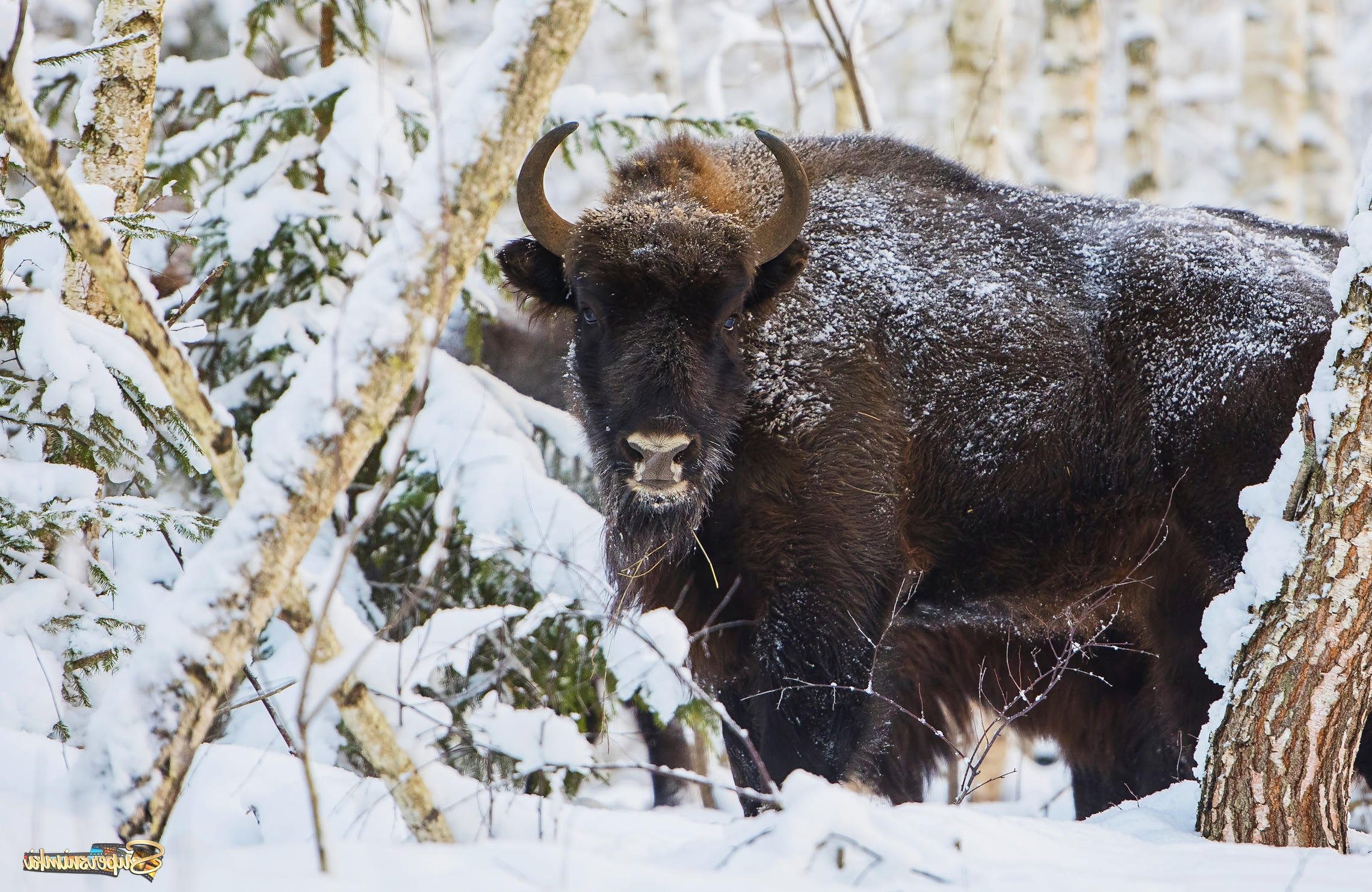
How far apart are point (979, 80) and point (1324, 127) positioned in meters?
6.34

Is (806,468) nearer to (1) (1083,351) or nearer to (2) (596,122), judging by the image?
(1) (1083,351)

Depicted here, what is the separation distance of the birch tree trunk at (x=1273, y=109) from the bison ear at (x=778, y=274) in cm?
823

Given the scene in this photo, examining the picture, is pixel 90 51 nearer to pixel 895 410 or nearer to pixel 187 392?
pixel 187 392

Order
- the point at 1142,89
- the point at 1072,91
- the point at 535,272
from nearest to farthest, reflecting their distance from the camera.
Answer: the point at 535,272, the point at 1072,91, the point at 1142,89

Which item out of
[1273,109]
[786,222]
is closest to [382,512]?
[786,222]

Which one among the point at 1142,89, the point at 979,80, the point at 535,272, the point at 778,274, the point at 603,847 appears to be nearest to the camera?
the point at 603,847

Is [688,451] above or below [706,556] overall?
above

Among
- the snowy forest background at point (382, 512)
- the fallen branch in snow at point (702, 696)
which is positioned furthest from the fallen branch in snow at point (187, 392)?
the fallen branch in snow at point (702, 696)

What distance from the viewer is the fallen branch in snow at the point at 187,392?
85.9 inches

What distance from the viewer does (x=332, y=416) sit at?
2.31 m

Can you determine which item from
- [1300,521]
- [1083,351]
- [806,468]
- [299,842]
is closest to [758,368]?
[806,468]

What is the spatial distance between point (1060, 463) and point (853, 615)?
1028 millimetres

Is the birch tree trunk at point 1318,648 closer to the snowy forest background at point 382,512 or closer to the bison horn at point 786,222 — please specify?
the snowy forest background at point 382,512

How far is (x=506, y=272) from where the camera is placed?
4.40m
